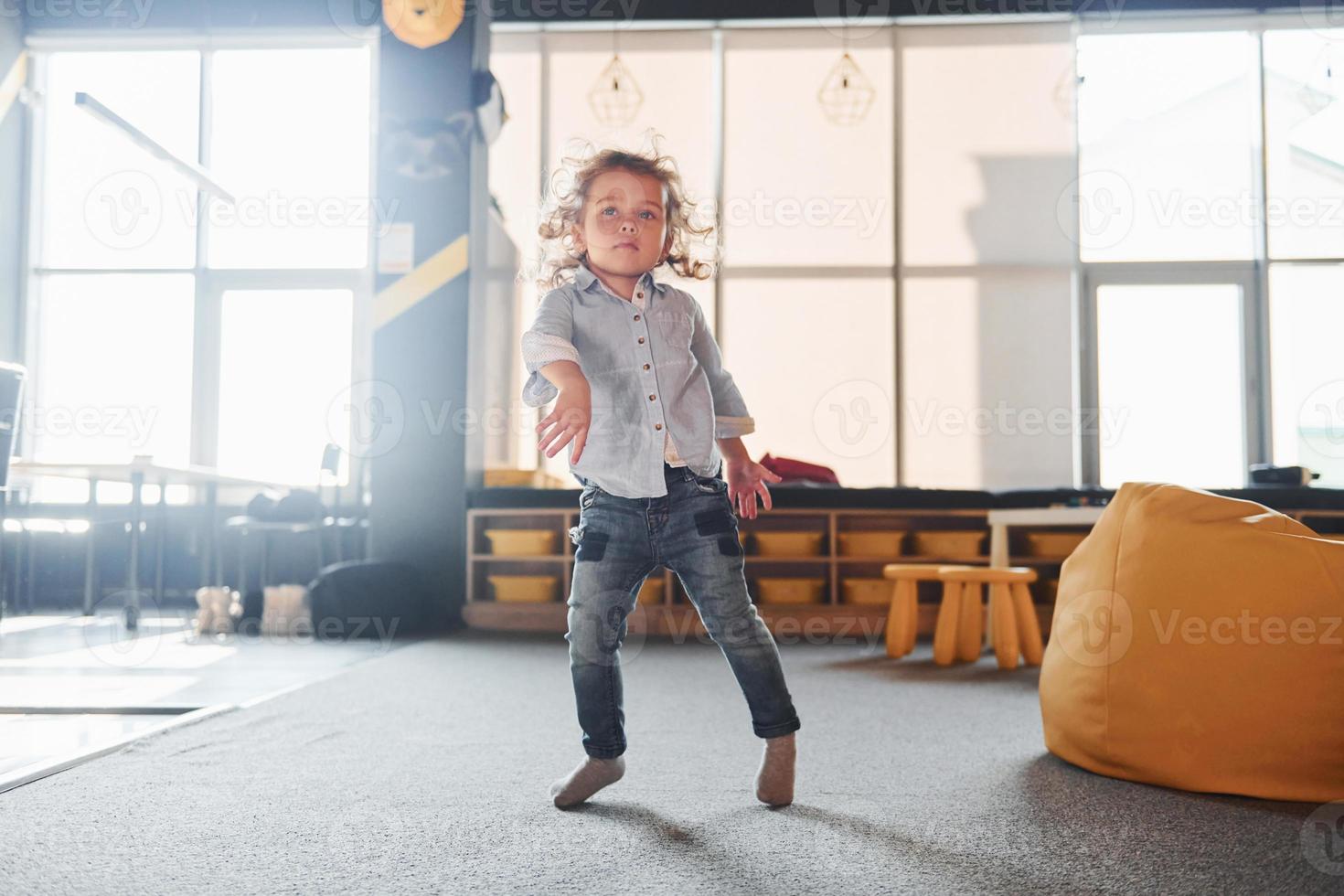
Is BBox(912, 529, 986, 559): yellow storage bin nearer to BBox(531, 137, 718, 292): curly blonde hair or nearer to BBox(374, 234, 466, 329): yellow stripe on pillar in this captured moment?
BBox(374, 234, 466, 329): yellow stripe on pillar

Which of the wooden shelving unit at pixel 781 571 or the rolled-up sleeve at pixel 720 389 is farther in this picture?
the wooden shelving unit at pixel 781 571

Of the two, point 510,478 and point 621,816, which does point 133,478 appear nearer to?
point 510,478

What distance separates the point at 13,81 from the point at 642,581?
260 inches

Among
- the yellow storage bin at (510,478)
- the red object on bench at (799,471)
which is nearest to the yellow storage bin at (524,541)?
the yellow storage bin at (510,478)

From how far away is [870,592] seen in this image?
4.41 m

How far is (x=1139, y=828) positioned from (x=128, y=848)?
52.8 inches

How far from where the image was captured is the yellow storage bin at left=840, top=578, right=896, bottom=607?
4.41 metres

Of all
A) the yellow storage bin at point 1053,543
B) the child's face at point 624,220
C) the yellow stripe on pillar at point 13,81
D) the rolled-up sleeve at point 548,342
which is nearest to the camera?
the rolled-up sleeve at point 548,342

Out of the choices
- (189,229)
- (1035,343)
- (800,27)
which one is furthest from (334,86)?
(1035,343)

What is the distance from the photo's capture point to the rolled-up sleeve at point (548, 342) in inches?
56.7

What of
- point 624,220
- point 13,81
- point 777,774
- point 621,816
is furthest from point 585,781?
point 13,81

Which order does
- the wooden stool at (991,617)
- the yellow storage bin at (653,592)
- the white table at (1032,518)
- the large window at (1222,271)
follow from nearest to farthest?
1. the wooden stool at (991,617)
2. the white table at (1032,518)
3. the yellow storage bin at (653,592)
4. the large window at (1222,271)

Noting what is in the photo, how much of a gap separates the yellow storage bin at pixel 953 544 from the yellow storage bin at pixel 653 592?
47.2 inches

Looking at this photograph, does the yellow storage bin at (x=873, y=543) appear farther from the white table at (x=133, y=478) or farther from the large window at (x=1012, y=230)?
the white table at (x=133, y=478)
